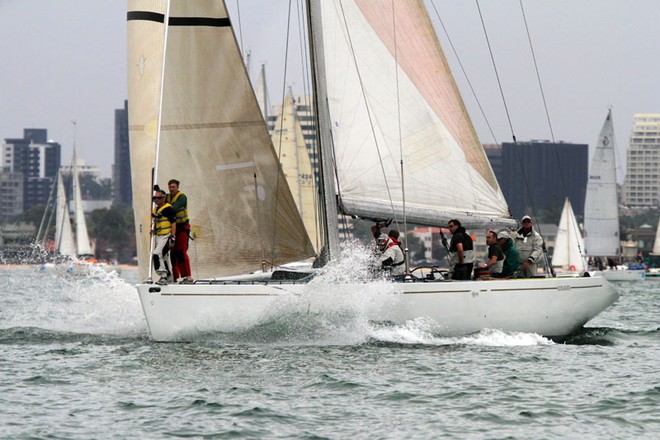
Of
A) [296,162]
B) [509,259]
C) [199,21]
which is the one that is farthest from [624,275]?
[199,21]

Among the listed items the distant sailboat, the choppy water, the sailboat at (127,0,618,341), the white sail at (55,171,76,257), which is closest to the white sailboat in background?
the distant sailboat

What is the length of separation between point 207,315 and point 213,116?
326 centimetres

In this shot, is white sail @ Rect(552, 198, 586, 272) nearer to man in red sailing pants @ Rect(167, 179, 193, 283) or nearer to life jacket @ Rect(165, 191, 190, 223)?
man in red sailing pants @ Rect(167, 179, 193, 283)

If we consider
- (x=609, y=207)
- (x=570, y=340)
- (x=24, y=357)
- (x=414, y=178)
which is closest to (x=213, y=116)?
(x=414, y=178)

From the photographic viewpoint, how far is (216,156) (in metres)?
19.3

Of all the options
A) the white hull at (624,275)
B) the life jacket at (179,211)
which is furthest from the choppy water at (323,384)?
the white hull at (624,275)

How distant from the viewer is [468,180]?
793 inches

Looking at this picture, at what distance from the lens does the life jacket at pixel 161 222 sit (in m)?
17.9

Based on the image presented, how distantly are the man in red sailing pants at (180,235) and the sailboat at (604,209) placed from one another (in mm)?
46552

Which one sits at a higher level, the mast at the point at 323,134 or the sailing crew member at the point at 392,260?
the mast at the point at 323,134

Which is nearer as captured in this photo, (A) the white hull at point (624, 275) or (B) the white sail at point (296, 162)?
(B) the white sail at point (296, 162)

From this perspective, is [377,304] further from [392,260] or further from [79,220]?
[79,220]

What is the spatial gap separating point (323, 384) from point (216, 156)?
572 cm

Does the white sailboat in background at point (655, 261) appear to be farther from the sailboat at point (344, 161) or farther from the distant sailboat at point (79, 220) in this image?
the sailboat at point (344, 161)
